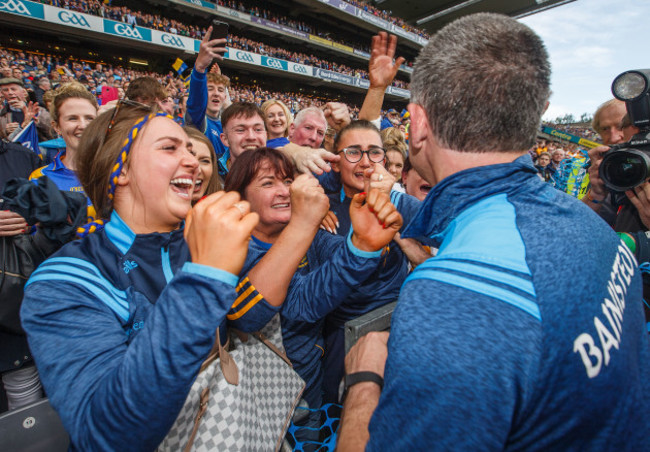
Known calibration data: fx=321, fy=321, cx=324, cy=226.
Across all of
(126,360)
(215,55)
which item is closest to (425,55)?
(126,360)

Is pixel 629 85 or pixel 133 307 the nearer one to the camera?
pixel 133 307

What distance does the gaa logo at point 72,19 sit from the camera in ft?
50.0

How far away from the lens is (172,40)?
18.5 metres

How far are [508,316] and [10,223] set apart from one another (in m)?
2.17

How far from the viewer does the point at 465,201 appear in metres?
0.86

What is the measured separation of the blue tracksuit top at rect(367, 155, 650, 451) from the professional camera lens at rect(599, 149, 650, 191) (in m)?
1.44

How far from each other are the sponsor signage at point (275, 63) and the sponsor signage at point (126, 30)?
7.36 m

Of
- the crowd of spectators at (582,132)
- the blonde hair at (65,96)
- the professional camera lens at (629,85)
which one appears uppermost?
the crowd of spectators at (582,132)

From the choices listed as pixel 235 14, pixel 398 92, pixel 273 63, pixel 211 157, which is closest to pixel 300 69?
pixel 273 63

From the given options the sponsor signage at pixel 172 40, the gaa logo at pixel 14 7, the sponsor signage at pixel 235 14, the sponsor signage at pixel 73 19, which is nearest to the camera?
the gaa logo at pixel 14 7

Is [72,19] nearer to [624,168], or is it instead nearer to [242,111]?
[242,111]

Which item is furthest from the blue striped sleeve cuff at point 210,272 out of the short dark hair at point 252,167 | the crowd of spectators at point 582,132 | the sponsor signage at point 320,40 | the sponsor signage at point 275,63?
the crowd of spectators at point 582,132

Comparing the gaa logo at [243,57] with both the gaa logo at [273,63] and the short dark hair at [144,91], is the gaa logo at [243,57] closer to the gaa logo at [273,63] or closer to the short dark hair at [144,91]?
the gaa logo at [273,63]

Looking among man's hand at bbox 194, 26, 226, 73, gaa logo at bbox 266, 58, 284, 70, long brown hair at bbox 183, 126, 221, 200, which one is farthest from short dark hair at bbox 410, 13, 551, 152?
gaa logo at bbox 266, 58, 284, 70
